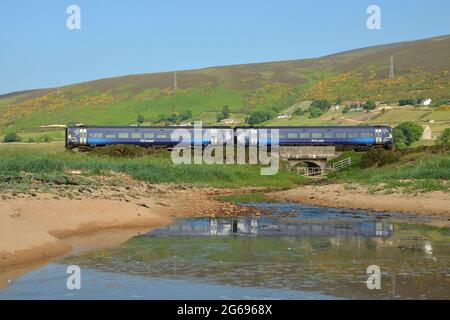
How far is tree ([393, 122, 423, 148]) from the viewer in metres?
100

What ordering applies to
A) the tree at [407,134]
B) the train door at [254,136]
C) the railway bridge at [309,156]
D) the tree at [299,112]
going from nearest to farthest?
the railway bridge at [309,156]
the train door at [254,136]
the tree at [407,134]
the tree at [299,112]

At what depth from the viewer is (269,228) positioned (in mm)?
26297

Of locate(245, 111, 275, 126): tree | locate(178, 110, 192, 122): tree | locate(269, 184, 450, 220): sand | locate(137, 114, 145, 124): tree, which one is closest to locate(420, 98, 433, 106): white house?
locate(245, 111, 275, 126): tree

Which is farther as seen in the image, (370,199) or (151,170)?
(151,170)

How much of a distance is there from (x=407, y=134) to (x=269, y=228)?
8111cm

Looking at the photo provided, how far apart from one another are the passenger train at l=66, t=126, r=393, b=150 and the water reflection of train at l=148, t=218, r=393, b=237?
5886cm

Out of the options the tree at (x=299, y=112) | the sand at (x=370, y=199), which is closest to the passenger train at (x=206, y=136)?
the sand at (x=370, y=199)

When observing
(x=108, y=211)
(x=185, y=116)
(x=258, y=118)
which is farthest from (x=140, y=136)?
(x=185, y=116)

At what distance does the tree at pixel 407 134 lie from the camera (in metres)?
100

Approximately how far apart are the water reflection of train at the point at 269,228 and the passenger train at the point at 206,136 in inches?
2318

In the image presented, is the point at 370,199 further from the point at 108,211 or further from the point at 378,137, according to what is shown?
the point at 378,137

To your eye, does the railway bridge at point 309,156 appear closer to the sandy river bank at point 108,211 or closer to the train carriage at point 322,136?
the train carriage at point 322,136
